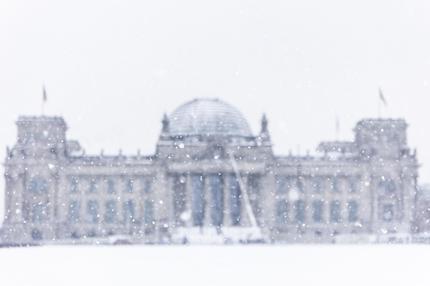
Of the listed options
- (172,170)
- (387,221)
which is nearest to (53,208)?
(172,170)

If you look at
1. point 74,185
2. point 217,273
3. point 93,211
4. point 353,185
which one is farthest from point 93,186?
point 217,273

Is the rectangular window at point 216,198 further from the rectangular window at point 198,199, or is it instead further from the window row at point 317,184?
the window row at point 317,184

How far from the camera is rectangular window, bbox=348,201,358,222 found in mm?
86000

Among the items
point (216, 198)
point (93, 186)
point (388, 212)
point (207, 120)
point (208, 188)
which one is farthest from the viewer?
point (207, 120)

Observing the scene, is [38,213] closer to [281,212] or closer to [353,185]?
[281,212]

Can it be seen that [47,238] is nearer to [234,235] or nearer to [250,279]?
[234,235]

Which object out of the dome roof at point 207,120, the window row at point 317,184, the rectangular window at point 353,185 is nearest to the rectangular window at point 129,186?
the dome roof at point 207,120

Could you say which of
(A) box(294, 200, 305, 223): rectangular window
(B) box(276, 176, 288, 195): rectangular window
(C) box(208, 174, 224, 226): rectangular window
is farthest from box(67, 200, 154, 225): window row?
(A) box(294, 200, 305, 223): rectangular window

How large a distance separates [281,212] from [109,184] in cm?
1863

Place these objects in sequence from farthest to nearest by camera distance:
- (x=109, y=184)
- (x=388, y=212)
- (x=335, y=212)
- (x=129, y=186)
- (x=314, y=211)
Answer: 1. (x=335, y=212)
2. (x=314, y=211)
3. (x=388, y=212)
4. (x=129, y=186)
5. (x=109, y=184)

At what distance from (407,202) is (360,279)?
64996mm

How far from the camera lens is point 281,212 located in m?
85.6

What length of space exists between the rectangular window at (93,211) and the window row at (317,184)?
19.4 m

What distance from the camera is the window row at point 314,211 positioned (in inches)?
3361
